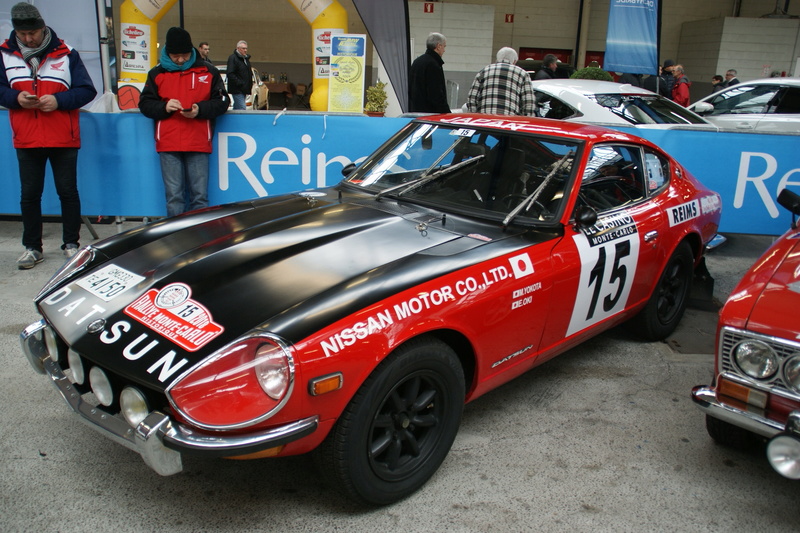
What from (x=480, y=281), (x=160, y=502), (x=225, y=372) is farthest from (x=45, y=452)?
(x=480, y=281)

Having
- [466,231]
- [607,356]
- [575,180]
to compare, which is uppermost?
[575,180]

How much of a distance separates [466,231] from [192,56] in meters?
3.57

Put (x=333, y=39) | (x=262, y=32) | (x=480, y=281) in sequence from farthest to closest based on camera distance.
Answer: (x=262, y=32) < (x=333, y=39) < (x=480, y=281)

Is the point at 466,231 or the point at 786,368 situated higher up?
the point at 466,231

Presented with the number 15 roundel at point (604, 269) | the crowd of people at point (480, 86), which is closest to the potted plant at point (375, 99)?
the crowd of people at point (480, 86)

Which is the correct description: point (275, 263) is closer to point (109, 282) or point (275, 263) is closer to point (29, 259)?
point (109, 282)

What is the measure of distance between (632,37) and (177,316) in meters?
11.1

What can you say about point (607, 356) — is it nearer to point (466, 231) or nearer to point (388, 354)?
point (466, 231)

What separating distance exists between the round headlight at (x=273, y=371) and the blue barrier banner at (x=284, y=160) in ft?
13.6

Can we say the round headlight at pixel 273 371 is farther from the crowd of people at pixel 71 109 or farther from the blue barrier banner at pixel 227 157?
the blue barrier banner at pixel 227 157

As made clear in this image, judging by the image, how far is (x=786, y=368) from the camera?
241 cm

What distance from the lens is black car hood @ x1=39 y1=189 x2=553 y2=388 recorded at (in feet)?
7.49

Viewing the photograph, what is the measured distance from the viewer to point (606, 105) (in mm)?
7324

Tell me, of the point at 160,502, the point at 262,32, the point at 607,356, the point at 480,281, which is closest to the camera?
the point at 160,502
